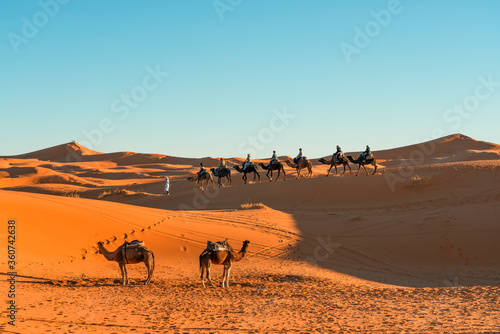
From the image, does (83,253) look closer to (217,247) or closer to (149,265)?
(149,265)

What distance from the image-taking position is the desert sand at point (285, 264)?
8945 mm

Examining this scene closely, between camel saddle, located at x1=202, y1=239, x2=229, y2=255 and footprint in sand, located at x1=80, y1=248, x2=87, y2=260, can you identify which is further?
footprint in sand, located at x1=80, y1=248, x2=87, y2=260

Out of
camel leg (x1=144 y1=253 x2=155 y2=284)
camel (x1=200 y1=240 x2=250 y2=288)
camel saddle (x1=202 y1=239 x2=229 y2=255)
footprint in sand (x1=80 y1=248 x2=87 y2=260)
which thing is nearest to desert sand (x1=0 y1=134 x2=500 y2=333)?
footprint in sand (x1=80 y1=248 x2=87 y2=260)

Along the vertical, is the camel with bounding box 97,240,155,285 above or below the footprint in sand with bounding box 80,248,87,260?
above

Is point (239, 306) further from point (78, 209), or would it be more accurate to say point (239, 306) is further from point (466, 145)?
point (466, 145)

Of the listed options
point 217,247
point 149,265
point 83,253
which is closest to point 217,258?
point 217,247

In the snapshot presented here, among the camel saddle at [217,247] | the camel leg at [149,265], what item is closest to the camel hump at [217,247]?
the camel saddle at [217,247]

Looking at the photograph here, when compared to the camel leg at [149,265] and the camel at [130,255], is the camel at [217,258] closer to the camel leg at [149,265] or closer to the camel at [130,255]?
the camel leg at [149,265]

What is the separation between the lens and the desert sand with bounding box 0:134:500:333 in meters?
8.95

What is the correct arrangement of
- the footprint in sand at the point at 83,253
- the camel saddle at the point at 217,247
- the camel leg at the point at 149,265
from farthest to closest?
the footprint in sand at the point at 83,253, the camel leg at the point at 149,265, the camel saddle at the point at 217,247

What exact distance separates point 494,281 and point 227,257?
28.1 ft

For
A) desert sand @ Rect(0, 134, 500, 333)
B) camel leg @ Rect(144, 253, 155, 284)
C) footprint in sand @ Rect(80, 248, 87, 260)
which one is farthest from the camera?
footprint in sand @ Rect(80, 248, 87, 260)

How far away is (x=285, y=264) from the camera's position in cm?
1609

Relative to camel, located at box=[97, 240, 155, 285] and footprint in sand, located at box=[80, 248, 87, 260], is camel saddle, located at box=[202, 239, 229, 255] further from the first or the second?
footprint in sand, located at box=[80, 248, 87, 260]
